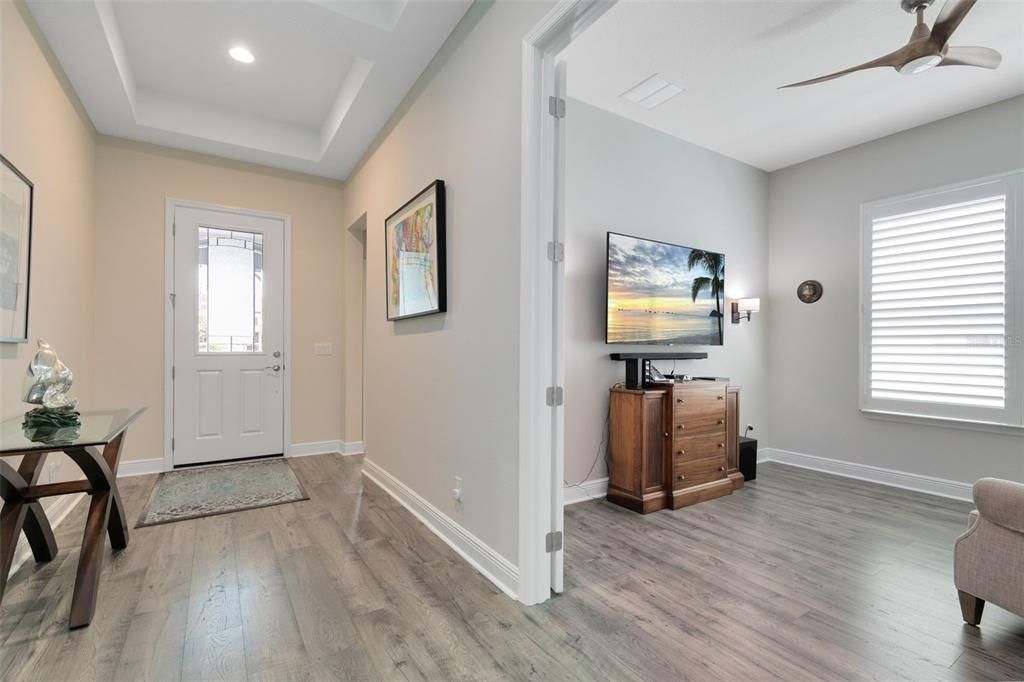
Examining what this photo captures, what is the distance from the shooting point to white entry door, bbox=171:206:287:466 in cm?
413

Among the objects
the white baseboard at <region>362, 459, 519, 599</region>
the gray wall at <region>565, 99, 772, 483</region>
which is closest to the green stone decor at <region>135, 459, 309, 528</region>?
the white baseboard at <region>362, 459, 519, 599</region>

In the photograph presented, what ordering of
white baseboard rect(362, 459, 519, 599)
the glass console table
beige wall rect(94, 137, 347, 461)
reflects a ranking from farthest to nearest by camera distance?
beige wall rect(94, 137, 347, 461)
white baseboard rect(362, 459, 519, 599)
the glass console table

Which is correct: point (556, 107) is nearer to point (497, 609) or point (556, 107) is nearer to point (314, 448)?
A: point (497, 609)

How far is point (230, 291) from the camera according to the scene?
14.2 feet

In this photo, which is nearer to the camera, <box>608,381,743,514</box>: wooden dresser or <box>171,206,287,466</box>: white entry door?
<box>608,381,743,514</box>: wooden dresser

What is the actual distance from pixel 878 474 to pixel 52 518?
6.05 m

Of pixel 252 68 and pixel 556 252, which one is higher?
pixel 252 68

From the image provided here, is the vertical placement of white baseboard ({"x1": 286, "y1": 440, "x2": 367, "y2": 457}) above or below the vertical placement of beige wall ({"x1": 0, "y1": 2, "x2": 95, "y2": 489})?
below

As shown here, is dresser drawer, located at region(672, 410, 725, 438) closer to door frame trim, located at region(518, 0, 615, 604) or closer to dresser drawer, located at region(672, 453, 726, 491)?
dresser drawer, located at region(672, 453, 726, 491)

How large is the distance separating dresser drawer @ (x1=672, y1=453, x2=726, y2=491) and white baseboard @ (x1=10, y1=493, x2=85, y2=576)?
12.0 feet

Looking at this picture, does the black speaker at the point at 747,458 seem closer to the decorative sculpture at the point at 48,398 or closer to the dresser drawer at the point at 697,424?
the dresser drawer at the point at 697,424

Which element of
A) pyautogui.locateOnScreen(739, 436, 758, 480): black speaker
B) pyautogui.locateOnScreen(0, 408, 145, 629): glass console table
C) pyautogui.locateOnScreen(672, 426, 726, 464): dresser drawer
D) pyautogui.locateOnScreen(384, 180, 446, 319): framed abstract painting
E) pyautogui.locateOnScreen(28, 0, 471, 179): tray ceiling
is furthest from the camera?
pyautogui.locateOnScreen(739, 436, 758, 480): black speaker

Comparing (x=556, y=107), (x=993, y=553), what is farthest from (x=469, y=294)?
(x=993, y=553)

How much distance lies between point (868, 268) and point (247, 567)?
16.8 feet
